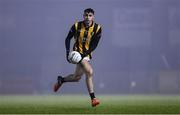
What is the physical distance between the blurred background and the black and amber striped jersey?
82.4 ft

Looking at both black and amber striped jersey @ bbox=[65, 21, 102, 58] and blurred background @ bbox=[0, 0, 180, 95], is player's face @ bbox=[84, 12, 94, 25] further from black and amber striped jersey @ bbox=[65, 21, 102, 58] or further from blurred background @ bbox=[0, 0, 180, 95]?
blurred background @ bbox=[0, 0, 180, 95]

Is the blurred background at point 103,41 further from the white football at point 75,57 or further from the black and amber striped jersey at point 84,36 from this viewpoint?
the white football at point 75,57

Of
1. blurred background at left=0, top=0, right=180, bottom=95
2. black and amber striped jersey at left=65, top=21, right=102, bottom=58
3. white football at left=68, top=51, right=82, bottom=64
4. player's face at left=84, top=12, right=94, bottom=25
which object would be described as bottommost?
blurred background at left=0, top=0, right=180, bottom=95

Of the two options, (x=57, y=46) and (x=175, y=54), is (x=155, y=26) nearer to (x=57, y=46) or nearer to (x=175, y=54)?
(x=175, y=54)

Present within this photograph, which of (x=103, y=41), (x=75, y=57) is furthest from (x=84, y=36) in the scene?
(x=103, y=41)

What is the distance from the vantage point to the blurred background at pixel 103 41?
139ft

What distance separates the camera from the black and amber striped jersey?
1358 centimetres

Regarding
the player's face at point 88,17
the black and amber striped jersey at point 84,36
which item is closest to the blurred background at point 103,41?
the black and amber striped jersey at point 84,36

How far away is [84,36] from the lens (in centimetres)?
1364

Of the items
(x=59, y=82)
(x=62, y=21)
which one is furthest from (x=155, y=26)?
(x=59, y=82)

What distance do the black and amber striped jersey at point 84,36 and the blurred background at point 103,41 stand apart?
82.4 feet

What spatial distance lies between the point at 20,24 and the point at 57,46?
10.1 ft

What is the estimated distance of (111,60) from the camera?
4575cm

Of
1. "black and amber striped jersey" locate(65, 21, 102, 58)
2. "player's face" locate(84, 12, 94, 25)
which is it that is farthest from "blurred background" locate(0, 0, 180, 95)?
"player's face" locate(84, 12, 94, 25)
